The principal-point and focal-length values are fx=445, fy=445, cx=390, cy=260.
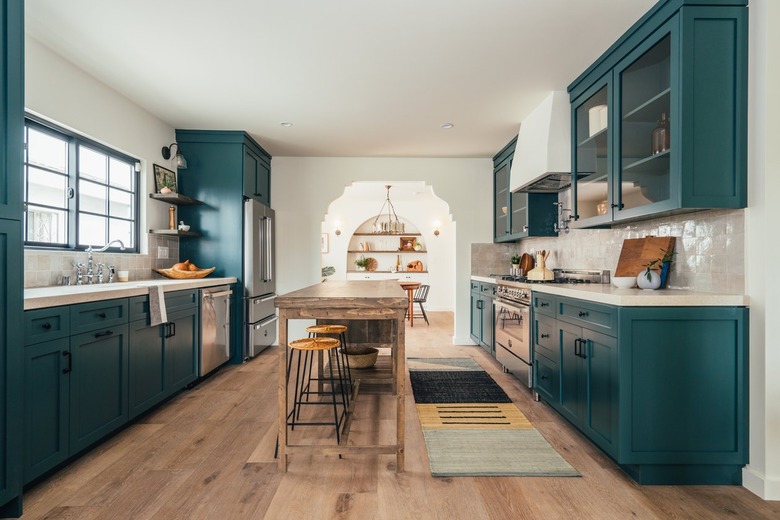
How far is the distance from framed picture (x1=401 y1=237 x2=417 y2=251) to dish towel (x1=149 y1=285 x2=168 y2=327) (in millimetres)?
7676

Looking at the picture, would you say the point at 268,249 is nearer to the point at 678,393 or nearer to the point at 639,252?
the point at 639,252

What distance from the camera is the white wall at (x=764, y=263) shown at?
6.71ft

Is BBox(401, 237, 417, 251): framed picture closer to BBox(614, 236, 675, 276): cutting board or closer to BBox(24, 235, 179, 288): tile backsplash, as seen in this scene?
BBox(24, 235, 179, 288): tile backsplash

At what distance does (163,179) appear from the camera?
450 centimetres

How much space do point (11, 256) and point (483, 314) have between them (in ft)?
14.3

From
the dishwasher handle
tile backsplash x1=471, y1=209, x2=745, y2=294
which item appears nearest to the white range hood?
tile backsplash x1=471, y1=209, x2=745, y2=294

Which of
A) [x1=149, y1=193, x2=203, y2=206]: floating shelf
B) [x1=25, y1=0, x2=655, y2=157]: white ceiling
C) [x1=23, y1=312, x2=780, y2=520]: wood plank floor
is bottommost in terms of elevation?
[x1=23, y1=312, x2=780, y2=520]: wood plank floor

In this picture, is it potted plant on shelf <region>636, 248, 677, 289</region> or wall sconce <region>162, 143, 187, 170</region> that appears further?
wall sconce <region>162, 143, 187, 170</region>

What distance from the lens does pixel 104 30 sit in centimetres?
274

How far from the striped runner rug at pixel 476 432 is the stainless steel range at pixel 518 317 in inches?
10.4

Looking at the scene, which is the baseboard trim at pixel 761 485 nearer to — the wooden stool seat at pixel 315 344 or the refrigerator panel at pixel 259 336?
the wooden stool seat at pixel 315 344

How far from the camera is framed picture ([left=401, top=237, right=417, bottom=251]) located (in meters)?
10.6

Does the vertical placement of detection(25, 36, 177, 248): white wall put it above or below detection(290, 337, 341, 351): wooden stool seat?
above

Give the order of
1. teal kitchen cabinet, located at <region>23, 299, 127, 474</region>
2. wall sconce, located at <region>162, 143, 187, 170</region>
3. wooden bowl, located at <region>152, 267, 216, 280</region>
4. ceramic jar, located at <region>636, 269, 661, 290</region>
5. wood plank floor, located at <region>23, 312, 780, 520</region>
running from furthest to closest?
wall sconce, located at <region>162, 143, 187, 170</region> < wooden bowl, located at <region>152, 267, 216, 280</region> < ceramic jar, located at <region>636, 269, 661, 290</region> < teal kitchen cabinet, located at <region>23, 299, 127, 474</region> < wood plank floor, located at <region>23, 312, 780, 520</region>
